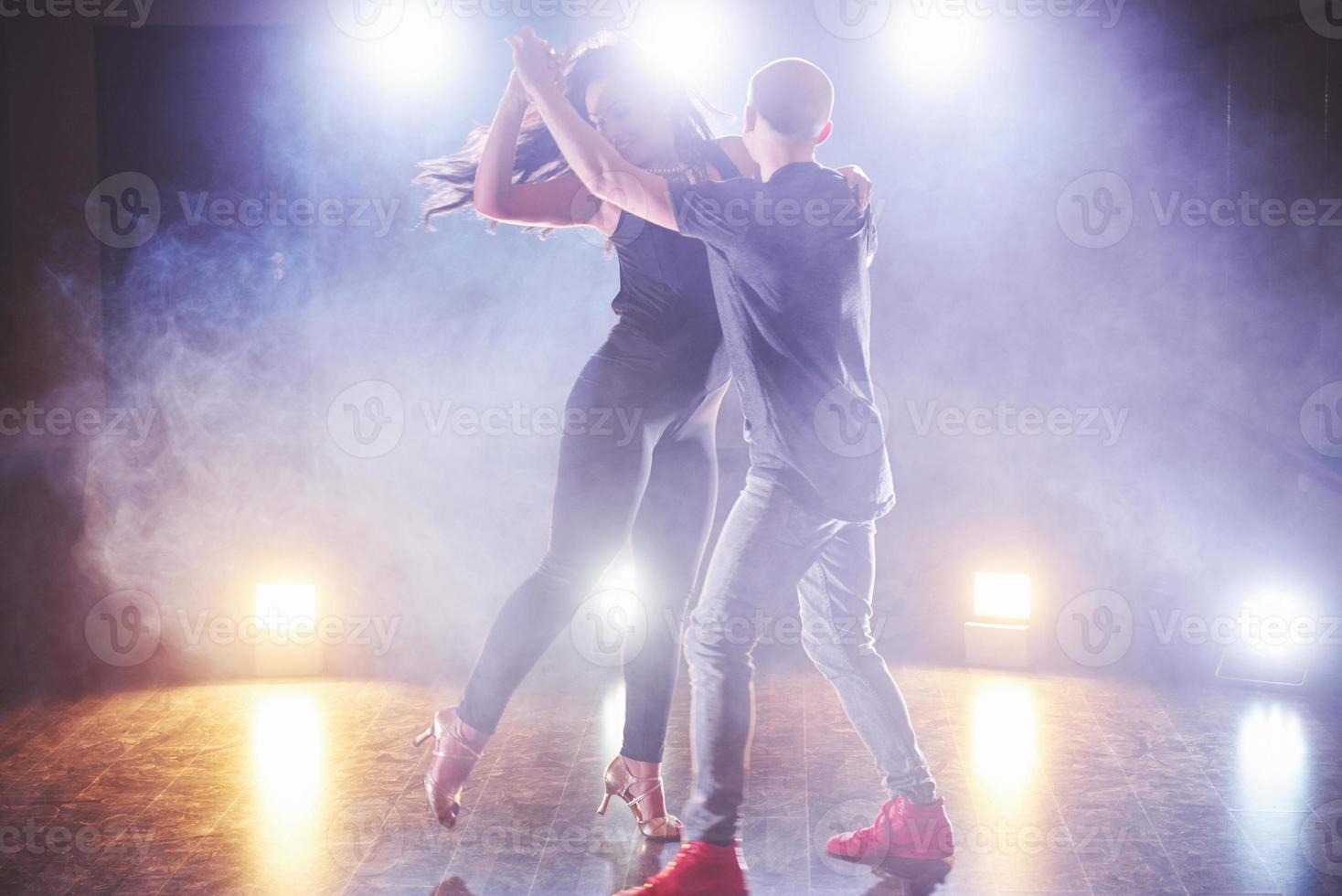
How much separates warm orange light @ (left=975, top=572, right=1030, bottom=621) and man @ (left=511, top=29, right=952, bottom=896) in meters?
2.00

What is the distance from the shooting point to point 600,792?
3219 millimetres

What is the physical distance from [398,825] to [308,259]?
2.18 meters

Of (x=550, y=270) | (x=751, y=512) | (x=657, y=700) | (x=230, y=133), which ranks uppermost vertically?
(x=230, y=133)

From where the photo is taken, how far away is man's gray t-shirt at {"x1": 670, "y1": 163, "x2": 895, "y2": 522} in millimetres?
2383

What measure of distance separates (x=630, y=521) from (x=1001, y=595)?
1986mm

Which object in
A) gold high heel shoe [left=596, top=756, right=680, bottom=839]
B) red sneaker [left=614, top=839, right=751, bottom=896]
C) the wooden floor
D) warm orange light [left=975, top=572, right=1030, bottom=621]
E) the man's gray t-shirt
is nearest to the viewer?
the man's gray t-shirt

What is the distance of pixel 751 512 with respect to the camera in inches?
98.7

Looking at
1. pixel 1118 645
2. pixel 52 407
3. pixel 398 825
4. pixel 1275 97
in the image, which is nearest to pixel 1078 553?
pixel 1118 645

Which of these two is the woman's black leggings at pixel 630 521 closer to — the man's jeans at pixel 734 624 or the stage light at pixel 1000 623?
the man's jeans at pixel 734 624

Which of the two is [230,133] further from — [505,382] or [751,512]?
[751,512]

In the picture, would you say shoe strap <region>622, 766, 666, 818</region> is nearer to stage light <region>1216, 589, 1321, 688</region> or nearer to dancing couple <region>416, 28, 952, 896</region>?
dancing couple <region>416, 28, 952, 896</region>

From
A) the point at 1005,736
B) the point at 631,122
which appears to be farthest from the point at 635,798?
the point at 631,122

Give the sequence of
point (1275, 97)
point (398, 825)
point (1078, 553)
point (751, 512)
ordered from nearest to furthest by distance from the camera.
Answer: point (751, 512), point (398, 825), point (1275, 97), point (1078, 553)
